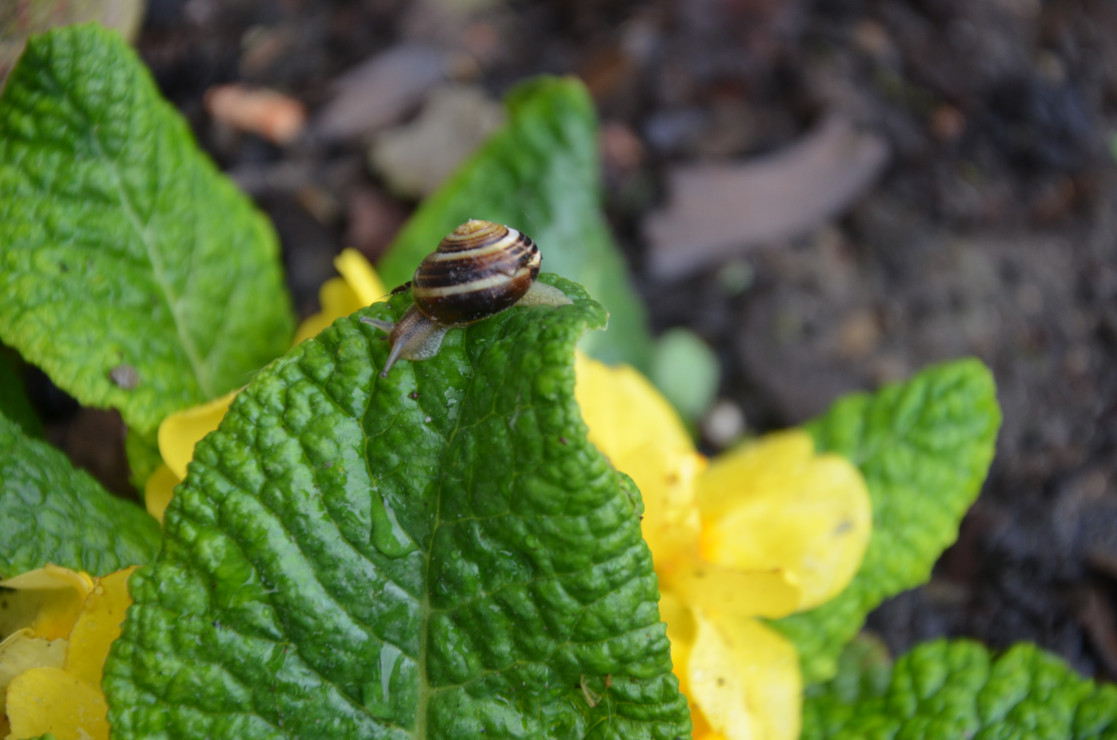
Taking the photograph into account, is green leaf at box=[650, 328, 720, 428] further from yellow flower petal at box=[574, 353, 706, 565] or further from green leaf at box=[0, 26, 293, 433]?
green leaf at box=[0, 26, 293, 433]

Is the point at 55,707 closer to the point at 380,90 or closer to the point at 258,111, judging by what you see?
the point at 258,111

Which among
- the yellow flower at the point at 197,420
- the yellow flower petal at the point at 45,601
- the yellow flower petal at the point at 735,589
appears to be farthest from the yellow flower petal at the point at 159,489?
the yellow flower petal at the point at 735,589

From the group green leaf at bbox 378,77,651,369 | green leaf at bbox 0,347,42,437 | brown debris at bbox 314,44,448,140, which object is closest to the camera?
green leaf at bbox 0,347,42,437

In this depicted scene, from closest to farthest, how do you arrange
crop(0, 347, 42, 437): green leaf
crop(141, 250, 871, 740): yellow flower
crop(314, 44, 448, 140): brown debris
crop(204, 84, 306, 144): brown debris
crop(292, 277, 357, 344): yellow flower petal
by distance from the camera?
crop(141, 250, 871, 740): yellow flower, crop(0, 347, 42, 437): green leaf, crop(292, 277, 357, 344): yellow flower petal, crop(204, 84, 306, 144): brown debris, crop(314, 44, 448, 140): brown debris

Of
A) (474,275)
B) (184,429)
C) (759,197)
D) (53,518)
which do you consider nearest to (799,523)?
(474,275)

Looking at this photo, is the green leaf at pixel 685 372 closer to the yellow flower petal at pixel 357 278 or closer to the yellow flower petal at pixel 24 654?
the yellow flower petal at pixel 357 278

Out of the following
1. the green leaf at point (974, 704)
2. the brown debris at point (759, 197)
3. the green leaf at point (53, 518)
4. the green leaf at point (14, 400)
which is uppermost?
the brown debris at point (759, 197)

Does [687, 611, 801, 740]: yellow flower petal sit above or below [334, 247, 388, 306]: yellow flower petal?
below

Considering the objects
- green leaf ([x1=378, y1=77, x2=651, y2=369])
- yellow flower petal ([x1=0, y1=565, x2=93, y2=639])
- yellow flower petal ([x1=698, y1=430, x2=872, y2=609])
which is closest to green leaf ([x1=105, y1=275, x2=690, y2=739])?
yellow flower petal ([x1=0, y1=565, x2=93, y2=639])
